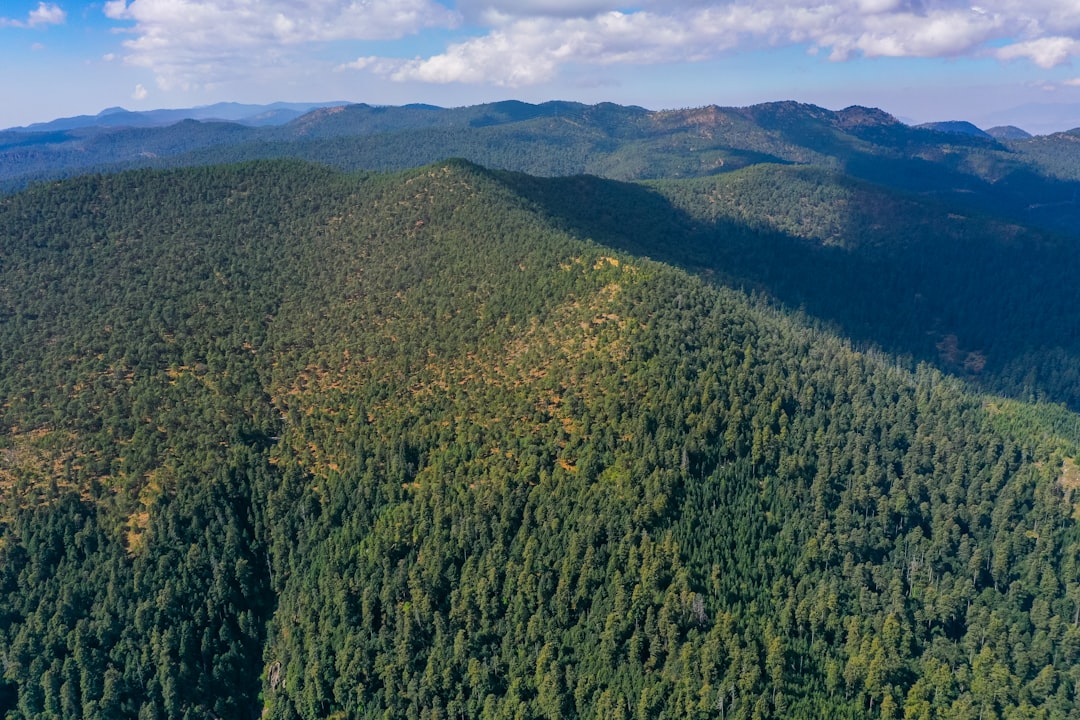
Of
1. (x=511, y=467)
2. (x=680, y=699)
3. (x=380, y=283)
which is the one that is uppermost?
(x=380, y=283)

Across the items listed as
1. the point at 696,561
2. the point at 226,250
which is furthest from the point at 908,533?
the point at 226,250

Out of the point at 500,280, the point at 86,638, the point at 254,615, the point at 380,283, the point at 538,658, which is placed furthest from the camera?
the point at 380,283

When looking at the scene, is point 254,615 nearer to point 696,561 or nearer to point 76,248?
point 696,561

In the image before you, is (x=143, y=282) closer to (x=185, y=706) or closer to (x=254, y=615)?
(x=254, y=615)

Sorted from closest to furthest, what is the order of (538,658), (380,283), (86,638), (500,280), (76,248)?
(538,658) → (86,638) → (500,280) → (380,283) → (76,248)

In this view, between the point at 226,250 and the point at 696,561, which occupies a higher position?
the point at 226,250

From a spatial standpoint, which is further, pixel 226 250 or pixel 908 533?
pixel 226 250
